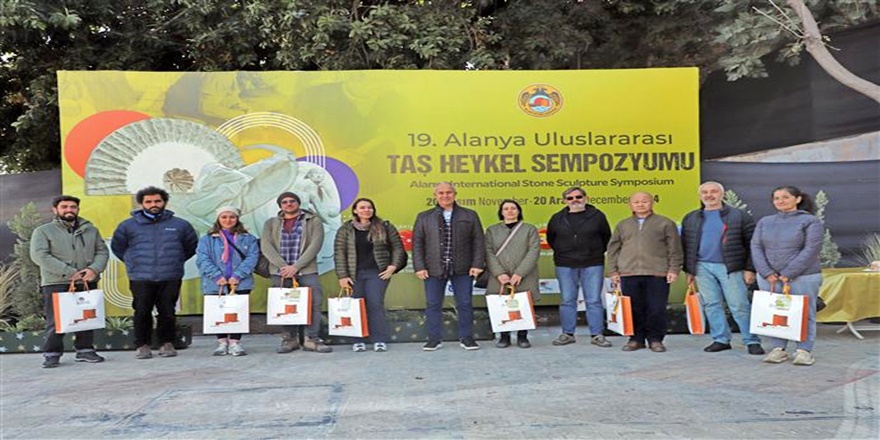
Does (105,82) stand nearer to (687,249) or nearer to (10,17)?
(10,17)

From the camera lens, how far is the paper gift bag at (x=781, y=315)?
19.5 feet

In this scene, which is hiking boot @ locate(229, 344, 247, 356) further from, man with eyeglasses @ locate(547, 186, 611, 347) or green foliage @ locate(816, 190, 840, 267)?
green foliage @ locate(816, 190, 840, 267)

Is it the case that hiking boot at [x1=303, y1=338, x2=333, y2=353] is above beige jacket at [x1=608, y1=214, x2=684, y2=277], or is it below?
below

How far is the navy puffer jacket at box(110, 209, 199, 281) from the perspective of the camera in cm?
695

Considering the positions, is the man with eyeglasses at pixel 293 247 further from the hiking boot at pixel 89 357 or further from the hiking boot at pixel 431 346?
the hiking boot at pixel 89 357

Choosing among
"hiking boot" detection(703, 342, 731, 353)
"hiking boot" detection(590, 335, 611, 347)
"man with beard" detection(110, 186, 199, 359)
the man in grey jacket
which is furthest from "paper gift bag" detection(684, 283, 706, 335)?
"man with beard" detection(110, 186, 199, 359)

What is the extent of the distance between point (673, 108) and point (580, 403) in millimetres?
4744

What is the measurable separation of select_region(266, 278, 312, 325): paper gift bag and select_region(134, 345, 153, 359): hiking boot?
1221 mm

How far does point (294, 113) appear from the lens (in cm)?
830

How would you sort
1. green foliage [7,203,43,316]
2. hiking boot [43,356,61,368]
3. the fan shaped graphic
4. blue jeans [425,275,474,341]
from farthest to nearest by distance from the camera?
the fan shaped graphic → green foliage [7,203,43,316] → blue jeans [425,275,474,341] → hiking boot [43,356,61,368]

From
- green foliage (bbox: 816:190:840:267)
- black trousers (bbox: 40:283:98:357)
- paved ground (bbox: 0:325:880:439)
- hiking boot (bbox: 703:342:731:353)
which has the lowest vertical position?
paved ground (bbox: 0:325:880:439)

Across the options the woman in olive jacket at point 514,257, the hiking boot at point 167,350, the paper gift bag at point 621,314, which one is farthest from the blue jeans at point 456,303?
the hiking boot at point 167,350

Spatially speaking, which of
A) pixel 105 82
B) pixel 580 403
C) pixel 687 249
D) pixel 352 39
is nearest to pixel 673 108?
pixel 687 249

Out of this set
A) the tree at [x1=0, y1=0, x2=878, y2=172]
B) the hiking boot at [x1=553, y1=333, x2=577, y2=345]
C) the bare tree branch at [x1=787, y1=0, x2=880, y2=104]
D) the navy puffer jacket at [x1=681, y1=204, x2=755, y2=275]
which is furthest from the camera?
the tree at [x1=0, y1=0, x2=878, y2=172]
